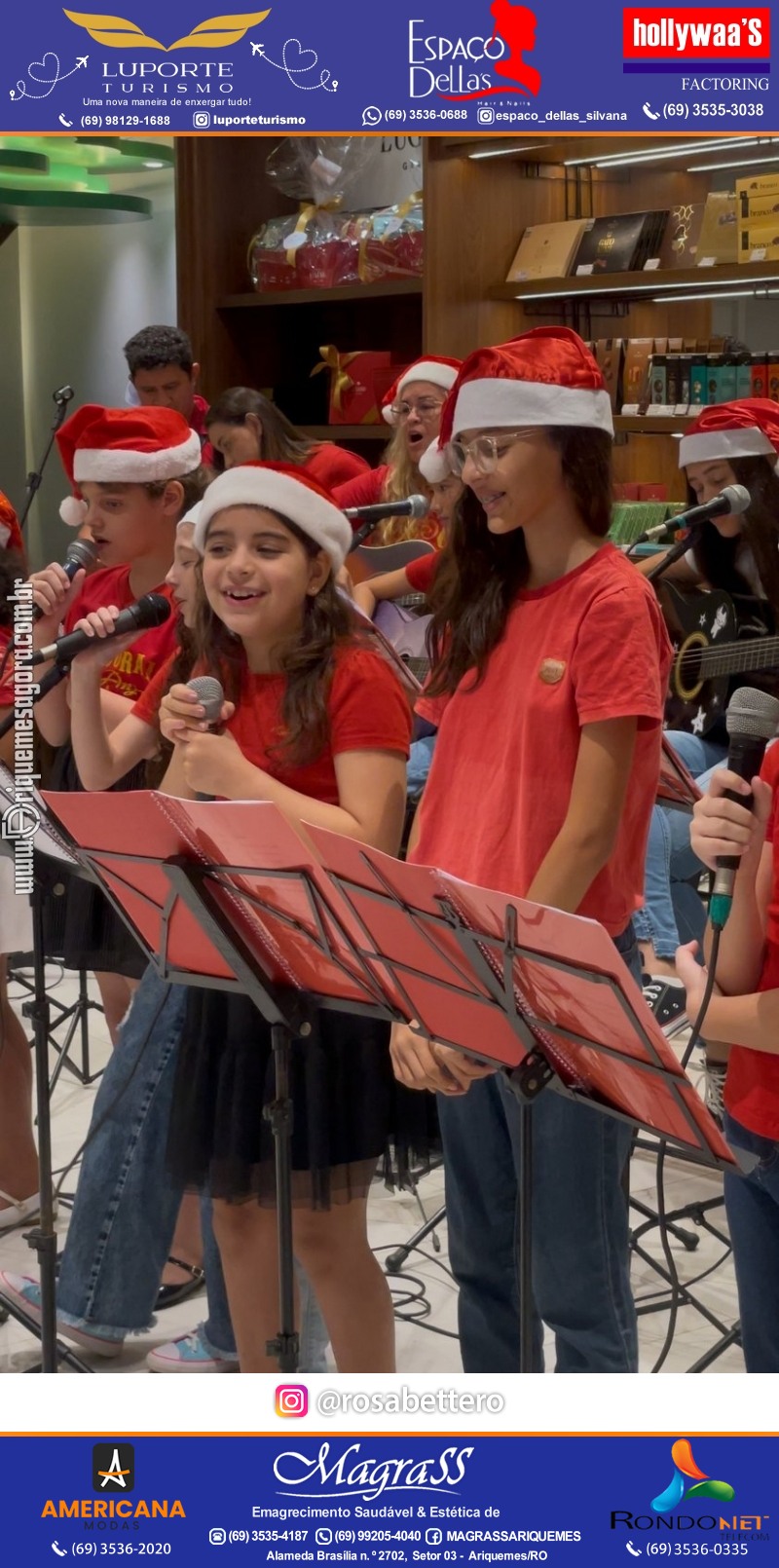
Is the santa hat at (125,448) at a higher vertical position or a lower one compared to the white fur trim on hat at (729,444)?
lower

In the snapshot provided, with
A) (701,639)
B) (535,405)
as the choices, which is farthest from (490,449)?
(701,639)

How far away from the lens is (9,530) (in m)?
2.79

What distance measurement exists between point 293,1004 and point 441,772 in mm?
324

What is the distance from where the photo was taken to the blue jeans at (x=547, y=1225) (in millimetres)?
1763

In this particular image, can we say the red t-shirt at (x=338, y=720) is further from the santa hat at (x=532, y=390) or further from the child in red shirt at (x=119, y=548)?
the child in red shirt at (x=119, y=548)

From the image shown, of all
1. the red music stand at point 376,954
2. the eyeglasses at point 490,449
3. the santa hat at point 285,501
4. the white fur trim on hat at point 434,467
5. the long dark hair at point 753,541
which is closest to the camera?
the red music stand at point 376,954

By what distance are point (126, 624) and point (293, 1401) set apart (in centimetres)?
94

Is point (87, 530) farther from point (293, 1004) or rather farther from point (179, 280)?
point (179, 280)

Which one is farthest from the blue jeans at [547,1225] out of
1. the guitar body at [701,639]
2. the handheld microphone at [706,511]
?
the guitar body at [701,639]

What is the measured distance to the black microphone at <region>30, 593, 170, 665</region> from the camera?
2043mm
